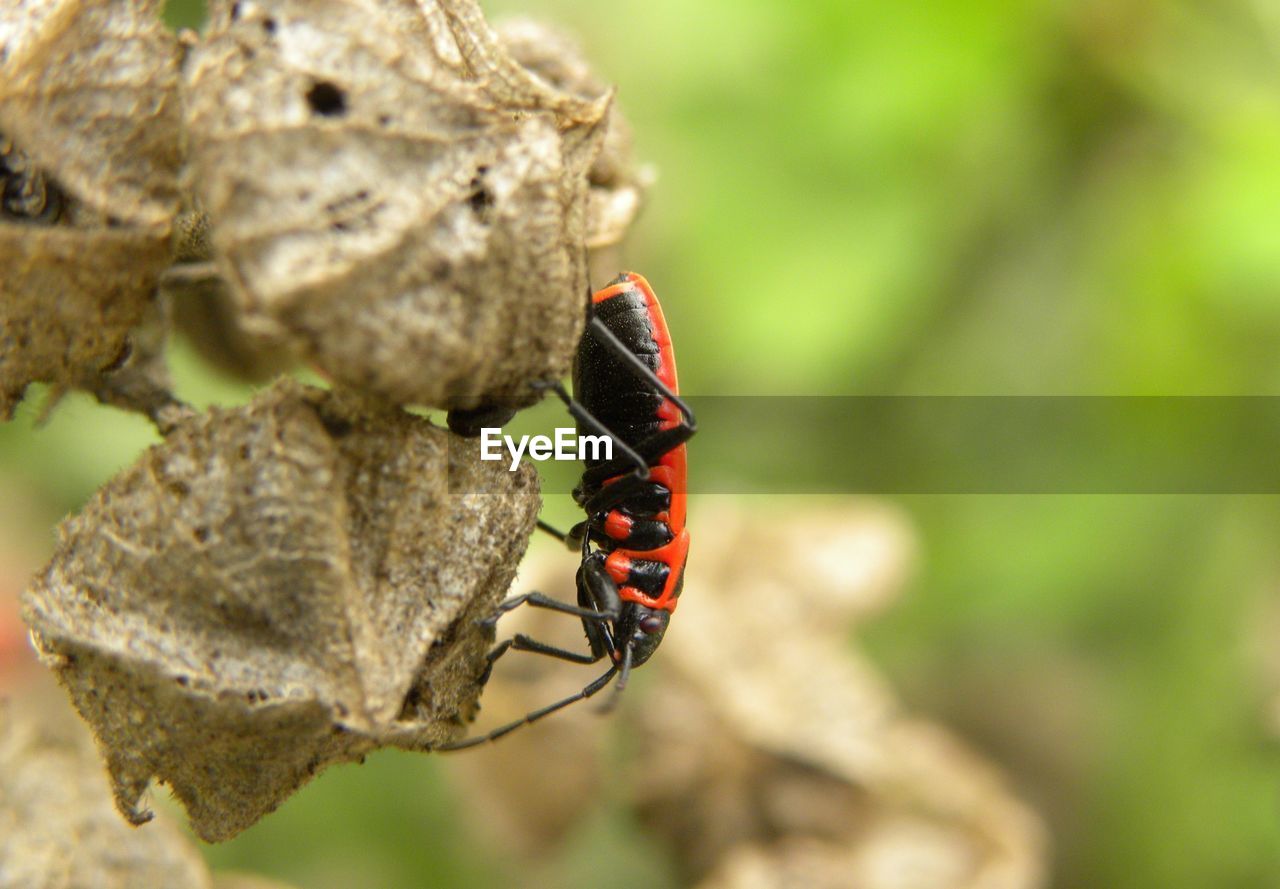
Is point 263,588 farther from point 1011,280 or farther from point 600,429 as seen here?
point 1011,280

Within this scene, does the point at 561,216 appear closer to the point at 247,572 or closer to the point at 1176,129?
the point at 247,572

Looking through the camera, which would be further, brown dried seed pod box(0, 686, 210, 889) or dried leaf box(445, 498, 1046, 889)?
dried leaf box(445, 498, 1046, 889)

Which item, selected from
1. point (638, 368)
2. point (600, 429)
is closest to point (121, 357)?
point (600, 429)

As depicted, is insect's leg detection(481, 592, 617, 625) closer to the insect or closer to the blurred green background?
the insect

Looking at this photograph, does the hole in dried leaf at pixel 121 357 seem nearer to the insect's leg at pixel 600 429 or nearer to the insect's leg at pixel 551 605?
the insect's leg at pixel 600 429

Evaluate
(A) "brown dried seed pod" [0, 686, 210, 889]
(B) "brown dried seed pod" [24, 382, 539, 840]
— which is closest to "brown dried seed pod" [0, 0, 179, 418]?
(B) "brown dried seed pod" [24, 382, 539, 840]

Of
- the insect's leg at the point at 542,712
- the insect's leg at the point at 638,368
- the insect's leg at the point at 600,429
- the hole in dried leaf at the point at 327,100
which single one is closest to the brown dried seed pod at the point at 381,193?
the hole in dried leaf at the point at 327,100
